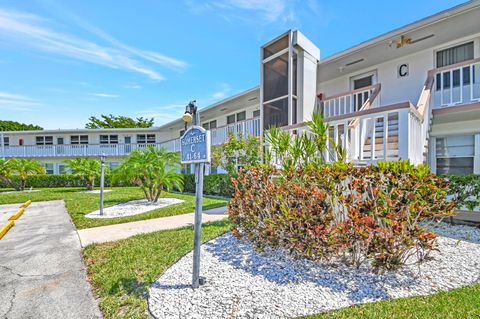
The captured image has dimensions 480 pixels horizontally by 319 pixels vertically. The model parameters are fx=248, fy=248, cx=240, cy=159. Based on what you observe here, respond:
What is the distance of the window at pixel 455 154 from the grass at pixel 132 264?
27.0ft

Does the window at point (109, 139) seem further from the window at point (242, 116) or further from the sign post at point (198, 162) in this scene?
the sign post at point (198, 162)

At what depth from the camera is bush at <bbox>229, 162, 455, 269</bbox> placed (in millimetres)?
3307

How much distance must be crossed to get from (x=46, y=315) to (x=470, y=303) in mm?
4732

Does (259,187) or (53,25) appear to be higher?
(53,25)

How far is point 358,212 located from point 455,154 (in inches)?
Answer: 309

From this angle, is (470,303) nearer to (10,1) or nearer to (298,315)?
(298,315)

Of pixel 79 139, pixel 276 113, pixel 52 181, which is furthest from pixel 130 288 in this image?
pixel 79 139

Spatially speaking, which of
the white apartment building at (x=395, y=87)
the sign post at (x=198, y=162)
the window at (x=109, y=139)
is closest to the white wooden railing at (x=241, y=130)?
the white apartment building at (x=395, y=87)

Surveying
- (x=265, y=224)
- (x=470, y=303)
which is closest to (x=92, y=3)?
(x=265, y=224)

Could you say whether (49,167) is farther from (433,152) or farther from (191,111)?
(433,152)

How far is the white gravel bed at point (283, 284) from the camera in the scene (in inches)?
109

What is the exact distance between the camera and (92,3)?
7836 millimetres

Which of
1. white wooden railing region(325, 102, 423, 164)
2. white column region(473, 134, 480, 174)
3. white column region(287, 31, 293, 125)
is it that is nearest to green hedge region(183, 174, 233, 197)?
white column region(287, 31, 293, 125)

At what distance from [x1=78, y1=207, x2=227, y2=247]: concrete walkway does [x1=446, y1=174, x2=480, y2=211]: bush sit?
6.00 m
